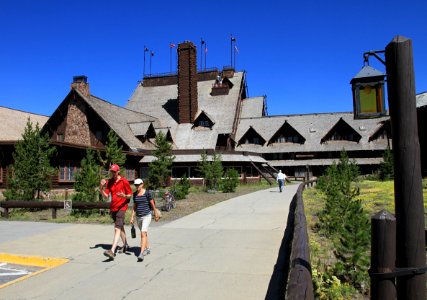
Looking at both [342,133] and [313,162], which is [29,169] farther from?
[342,133]

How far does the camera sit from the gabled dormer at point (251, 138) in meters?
50.0

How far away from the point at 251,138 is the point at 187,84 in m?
10.5

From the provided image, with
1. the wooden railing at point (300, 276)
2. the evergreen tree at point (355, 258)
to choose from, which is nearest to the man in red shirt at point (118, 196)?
the wooden railing at point (300, 276)

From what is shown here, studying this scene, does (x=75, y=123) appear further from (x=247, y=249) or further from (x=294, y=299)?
(x=294, y=299)

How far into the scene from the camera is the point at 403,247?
340 centimetres

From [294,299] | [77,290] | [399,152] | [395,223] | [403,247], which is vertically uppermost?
[399,152]

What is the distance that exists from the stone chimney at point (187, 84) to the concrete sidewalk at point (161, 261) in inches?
1398

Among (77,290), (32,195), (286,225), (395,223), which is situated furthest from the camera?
(32,195)

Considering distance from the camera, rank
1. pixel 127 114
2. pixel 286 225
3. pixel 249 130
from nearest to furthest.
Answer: pixel 286 225
pixel 127 114
pixel 249 130

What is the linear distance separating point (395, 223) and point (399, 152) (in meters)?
0.63

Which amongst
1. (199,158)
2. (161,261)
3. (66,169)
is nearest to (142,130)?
(199,158)

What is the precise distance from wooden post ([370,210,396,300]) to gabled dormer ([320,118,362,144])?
45998 millimetres

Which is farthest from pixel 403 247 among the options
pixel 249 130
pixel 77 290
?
pixel 249 130

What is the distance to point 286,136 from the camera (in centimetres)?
5009
